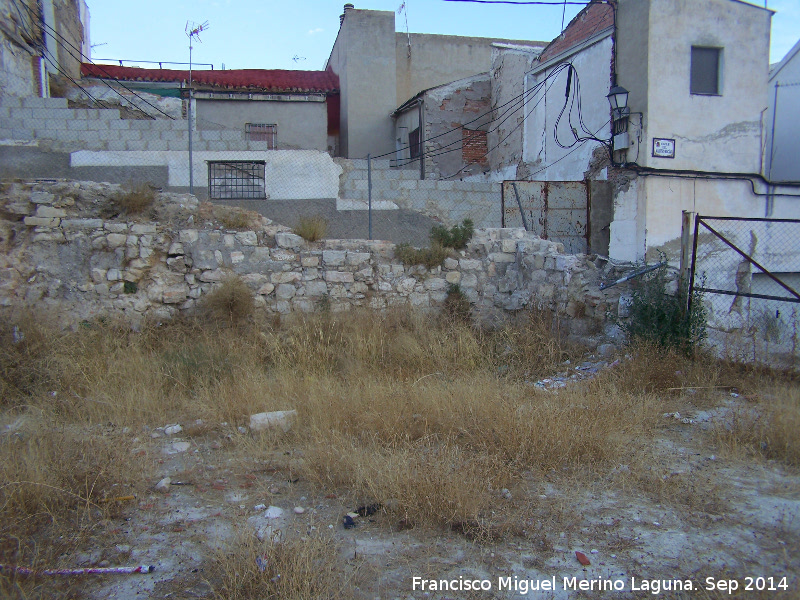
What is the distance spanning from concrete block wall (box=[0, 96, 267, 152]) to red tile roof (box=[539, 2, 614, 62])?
7.94 metres

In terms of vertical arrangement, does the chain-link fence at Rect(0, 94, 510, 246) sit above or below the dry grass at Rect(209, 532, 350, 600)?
above

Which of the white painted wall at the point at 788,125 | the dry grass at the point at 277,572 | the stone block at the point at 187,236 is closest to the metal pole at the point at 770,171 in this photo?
the white painted wall at the point at 788,125

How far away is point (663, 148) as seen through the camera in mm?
11680

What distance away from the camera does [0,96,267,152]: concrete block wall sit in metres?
11.2

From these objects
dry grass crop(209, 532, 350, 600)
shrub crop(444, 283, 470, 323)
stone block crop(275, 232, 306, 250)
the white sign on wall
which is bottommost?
dry grass crop(209, 532, 350, 600)

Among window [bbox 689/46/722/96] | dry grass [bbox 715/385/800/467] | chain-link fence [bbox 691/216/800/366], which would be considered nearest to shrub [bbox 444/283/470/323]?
dry grass [bbox 715/385/800/467]

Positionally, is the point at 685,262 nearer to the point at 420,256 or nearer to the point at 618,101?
the point at 420,256

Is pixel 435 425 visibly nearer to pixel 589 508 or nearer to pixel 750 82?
pixel 589 508

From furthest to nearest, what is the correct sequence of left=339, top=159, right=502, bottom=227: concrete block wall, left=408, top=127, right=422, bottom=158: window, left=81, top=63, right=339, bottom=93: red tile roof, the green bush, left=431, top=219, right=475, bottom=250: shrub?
left=408, top=127, right=422, bottom=158: window, left=81, top=63, right=339, bottom=93: red tile roof, left=339, top=159, right=502, bottom=227: concrete block wall, left=431, top=219, right=475, bottom=250: shrub, the green bush

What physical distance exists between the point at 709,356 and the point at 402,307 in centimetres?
421

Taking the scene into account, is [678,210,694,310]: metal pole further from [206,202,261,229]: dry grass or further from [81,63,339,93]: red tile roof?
[81,63,339,93]: red tile roof

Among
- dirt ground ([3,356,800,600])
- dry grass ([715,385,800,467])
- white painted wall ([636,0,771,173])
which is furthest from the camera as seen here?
white painted wall ([636,0,771,173])

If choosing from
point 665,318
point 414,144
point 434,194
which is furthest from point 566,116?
point 665,318

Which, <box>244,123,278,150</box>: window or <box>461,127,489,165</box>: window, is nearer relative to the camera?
<box>244,123,278,150</box>: window
